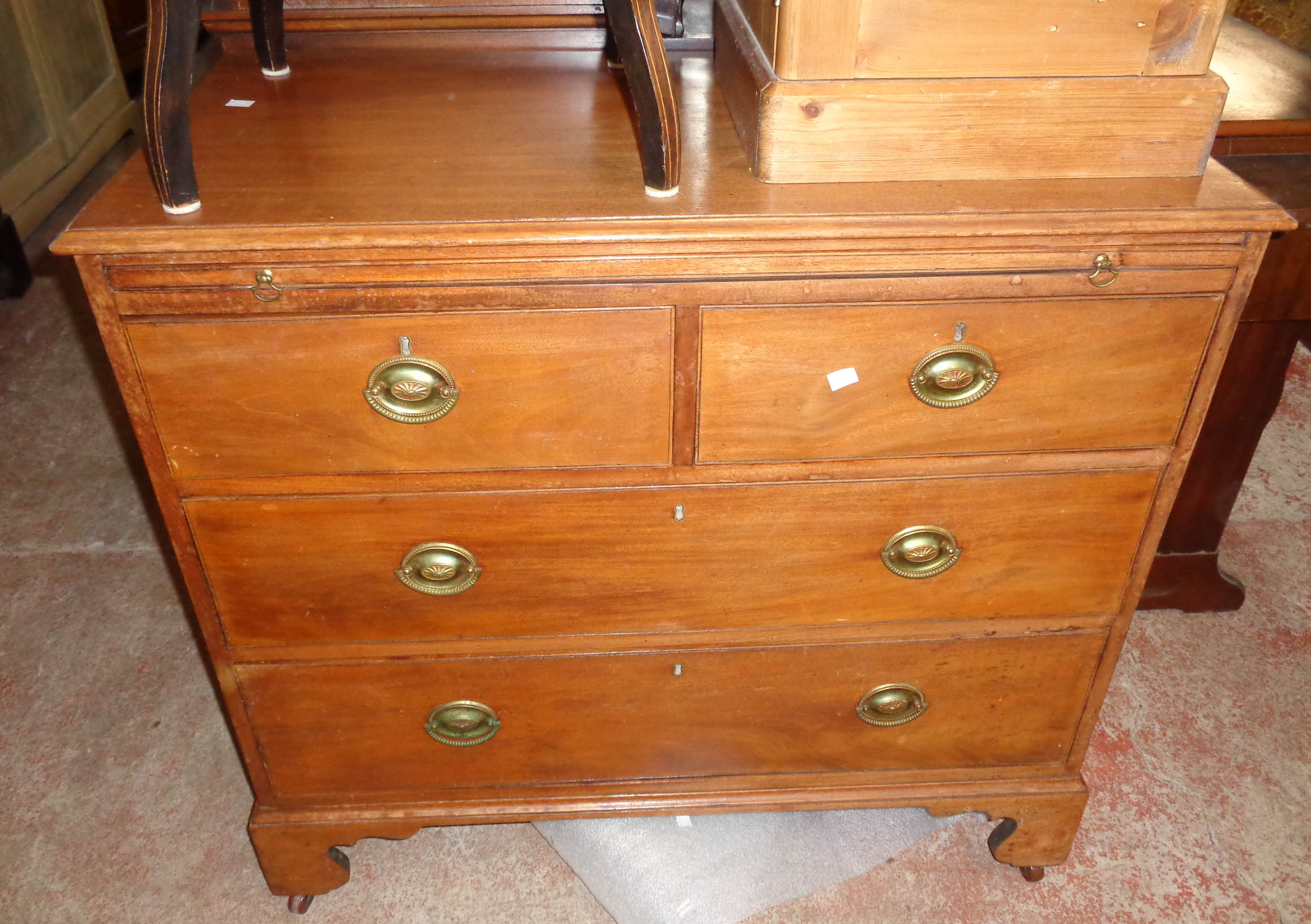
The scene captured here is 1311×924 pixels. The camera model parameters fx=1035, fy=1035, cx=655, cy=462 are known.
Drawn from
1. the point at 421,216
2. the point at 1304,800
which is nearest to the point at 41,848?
the point at 421,216

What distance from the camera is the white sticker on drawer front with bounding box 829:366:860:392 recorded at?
116cm

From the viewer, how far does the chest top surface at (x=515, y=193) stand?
3.46 feet

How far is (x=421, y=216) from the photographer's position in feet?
3.50

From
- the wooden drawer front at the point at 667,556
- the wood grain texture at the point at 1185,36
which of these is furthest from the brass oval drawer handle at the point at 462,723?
the wood grain texture at the point at 1185,36

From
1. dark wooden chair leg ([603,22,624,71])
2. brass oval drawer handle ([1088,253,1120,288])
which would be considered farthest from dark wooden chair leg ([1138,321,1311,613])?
dark wooden chair leg ([603,22,624,71])

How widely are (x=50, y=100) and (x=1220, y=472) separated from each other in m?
3.78

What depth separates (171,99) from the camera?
1.06 m

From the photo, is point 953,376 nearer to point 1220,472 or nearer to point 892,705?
point 892,705

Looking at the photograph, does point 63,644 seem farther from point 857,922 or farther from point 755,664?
point 857,922

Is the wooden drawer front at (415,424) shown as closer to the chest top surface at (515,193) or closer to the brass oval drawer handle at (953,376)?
the chest top surface at (515,193)

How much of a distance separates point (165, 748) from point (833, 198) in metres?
1.55

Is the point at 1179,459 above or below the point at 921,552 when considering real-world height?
above

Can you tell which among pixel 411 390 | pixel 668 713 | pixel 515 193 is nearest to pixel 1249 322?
pixel 668 713

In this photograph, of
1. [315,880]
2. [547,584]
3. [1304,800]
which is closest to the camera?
[547,584]
